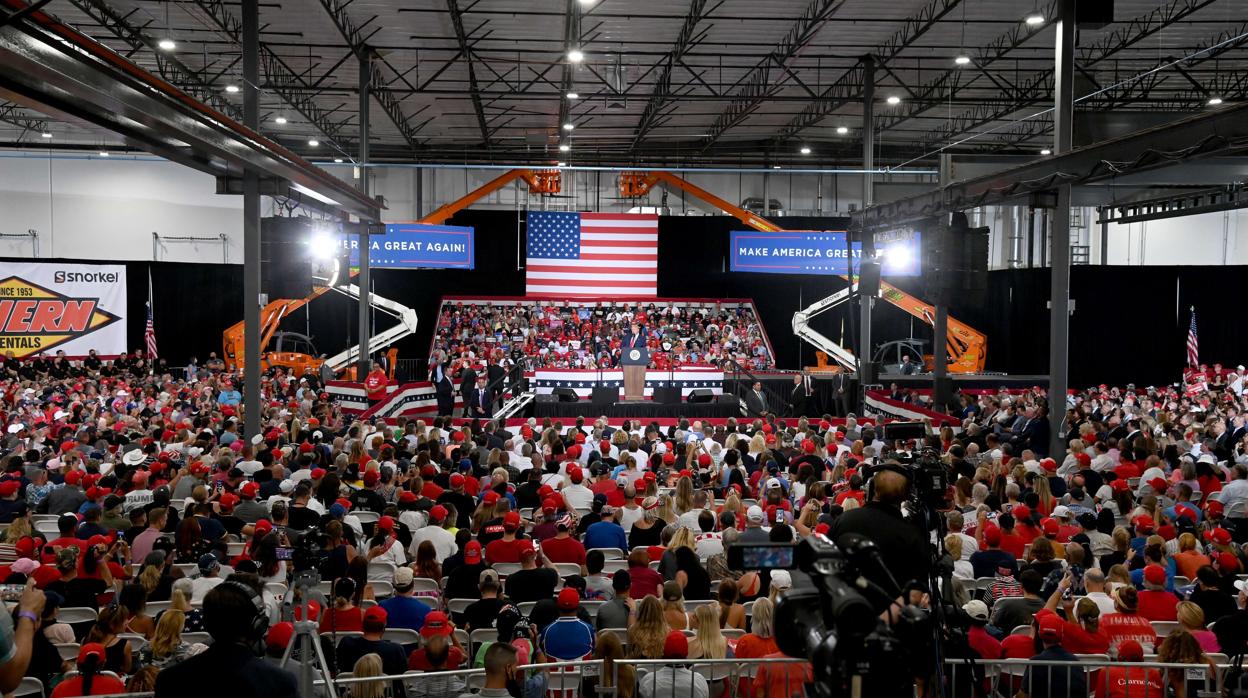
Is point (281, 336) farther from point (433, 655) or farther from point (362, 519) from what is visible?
point (433, 655)

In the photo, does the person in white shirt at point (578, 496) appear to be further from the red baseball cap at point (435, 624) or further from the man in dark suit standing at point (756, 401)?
the man in dark suit standing at point (756, 401)

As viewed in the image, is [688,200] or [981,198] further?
[688,200]

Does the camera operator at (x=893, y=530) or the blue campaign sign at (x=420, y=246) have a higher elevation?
the blue campaign sign at (x=420, y=246)

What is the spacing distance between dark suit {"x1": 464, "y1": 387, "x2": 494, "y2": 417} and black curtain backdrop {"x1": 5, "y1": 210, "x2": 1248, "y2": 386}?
9.47 m

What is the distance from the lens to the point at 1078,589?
7.48 m

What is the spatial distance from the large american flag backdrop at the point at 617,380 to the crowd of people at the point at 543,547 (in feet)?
30.5

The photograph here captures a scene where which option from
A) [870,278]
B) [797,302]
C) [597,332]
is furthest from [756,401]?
[797,302]

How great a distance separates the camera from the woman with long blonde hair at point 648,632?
5953 millimetres

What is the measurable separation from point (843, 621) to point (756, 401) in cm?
2045

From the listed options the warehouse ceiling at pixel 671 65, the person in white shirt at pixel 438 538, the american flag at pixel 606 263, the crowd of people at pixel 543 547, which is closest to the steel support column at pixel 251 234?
the crowd of people at pixel 543 547

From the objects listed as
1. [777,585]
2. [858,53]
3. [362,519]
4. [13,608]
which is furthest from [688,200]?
[13,608]

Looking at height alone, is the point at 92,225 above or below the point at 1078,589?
above

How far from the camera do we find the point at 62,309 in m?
31.4

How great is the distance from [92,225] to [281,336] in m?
8.93
